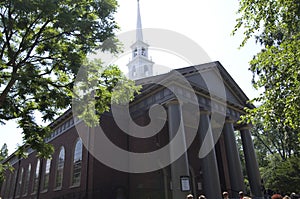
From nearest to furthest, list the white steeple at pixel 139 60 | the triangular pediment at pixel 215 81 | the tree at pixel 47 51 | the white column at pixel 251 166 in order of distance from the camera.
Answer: the tree at pixel 47 51 < the triangular pediment at pixel 215 81 < the white column at pixel 251 166 < the white steeple at pixel 139 60

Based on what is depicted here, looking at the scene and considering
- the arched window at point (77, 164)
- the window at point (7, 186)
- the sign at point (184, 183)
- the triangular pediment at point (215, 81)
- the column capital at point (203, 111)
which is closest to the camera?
the sign at point (184, 183)

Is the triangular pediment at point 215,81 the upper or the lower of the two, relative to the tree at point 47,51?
upper

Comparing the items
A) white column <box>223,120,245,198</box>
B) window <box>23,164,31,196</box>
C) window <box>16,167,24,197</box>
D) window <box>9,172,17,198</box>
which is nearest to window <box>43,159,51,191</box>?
window <box>23,164,31,196</box>

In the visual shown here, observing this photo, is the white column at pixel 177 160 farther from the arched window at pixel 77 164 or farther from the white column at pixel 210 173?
the arched window at pixel 77 164

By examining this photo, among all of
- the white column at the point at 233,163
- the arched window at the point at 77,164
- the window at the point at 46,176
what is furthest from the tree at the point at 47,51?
the window at the point at 46,176

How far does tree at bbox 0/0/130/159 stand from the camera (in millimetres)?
8273

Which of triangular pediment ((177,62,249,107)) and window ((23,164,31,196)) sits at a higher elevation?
triangular pediment ((177,62,249,107))

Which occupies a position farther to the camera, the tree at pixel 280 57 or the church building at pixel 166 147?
the church building at pixel 166 147

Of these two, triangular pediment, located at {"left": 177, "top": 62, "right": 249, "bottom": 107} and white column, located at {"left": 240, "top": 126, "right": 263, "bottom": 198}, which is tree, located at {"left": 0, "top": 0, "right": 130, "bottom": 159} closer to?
triangular pediment, located at {"left": 177, "top": 62, "right": 249, "bottom": 107}

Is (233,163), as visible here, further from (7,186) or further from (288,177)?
(7,186)

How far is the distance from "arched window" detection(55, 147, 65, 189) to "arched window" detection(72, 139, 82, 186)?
229cm

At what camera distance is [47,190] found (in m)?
22.6

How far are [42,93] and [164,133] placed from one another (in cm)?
1116

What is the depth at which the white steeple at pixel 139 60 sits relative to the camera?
203 ft
